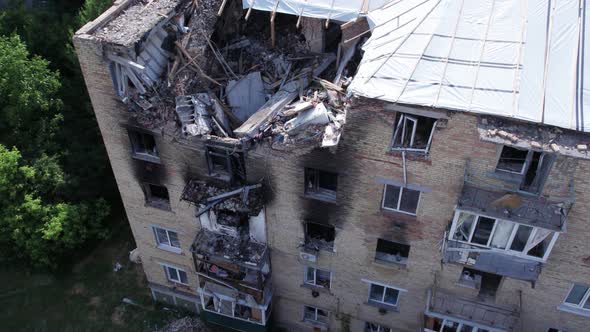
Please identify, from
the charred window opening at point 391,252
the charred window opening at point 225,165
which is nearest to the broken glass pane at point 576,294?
the charred window opening at point 391,252

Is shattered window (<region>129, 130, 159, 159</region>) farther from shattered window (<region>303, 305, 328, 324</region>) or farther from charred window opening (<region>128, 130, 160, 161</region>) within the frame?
shattered window (<region>303, 305, 328, 324</region>)

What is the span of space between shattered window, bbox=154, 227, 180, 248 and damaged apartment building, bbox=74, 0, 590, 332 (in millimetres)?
194

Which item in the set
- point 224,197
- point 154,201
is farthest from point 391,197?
point 154,201

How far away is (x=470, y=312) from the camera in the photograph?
74.7ft

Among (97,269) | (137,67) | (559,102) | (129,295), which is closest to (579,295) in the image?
(559,102)

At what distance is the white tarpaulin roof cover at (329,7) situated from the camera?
858 inches

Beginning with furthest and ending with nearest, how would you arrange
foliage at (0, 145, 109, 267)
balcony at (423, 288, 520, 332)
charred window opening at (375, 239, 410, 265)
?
foliage at (0, 145, 109, 267) < charred window opening at (375, 239, 410, 265) < balcony at (423, 288, 520, 332)

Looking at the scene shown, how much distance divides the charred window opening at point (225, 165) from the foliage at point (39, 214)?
14796 mm

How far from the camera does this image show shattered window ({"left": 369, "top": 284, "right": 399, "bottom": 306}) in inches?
981

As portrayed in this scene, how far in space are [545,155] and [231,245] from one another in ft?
49.6

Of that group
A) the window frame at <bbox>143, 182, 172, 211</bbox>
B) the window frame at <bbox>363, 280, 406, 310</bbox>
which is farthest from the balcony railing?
the window frame at <bbox>143, 182, 172, 211</bbox>

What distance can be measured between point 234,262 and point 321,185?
245 inches

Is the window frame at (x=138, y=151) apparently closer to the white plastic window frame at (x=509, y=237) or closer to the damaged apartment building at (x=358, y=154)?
the damaged apartment building at (x=358, y=154)

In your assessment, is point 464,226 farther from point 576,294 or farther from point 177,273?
point 177,273
